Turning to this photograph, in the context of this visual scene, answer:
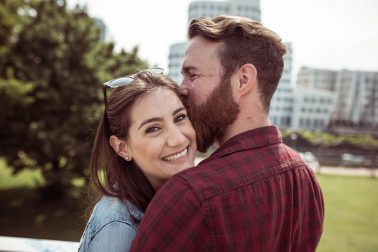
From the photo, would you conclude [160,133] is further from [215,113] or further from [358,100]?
[358,100]

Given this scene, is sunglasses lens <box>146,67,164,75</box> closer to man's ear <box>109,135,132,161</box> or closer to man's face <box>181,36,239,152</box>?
man's face <box>181,36,239,152</box>

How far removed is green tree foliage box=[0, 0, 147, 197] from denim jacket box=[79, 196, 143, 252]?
27.7 ft

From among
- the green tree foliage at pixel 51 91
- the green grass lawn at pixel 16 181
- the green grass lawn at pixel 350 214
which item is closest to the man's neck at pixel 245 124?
the green tree foliage at pixel 51 91

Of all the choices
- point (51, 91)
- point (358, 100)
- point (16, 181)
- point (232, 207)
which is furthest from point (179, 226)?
point (358, 100)

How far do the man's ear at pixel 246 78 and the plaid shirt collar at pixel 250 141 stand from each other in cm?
26

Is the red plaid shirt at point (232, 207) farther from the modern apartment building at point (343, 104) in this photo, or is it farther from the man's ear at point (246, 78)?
the modern apartment building at point (343, 104)

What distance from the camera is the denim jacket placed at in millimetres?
1563

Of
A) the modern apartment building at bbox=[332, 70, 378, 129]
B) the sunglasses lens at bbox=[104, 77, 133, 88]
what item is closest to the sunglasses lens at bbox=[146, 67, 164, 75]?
the sunglasses lens at bbox=[104, 77, 133, 88]

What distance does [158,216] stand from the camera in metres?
1.25

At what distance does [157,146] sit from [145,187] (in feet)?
1.03

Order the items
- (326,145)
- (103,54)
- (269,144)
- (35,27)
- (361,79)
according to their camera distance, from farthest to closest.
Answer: (361,79), (326,145), (103,54), (35,27), (269,144)

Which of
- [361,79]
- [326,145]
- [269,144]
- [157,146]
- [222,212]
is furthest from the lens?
[361,79]

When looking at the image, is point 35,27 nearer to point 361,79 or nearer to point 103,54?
point 103,54

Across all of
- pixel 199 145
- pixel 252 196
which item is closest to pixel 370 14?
pixel 199 145
